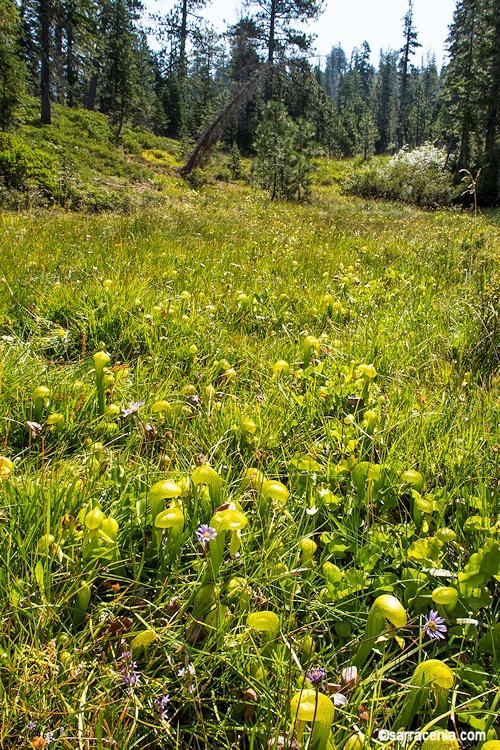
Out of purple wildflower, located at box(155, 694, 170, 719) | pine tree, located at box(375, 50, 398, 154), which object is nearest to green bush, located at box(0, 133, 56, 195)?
purple wildflower, located at box(155, 694, 170, 719)

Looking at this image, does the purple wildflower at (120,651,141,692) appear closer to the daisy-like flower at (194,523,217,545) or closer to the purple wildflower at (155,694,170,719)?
the purple wildflower at (155,694,170,719)

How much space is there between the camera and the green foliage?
61.6 feet

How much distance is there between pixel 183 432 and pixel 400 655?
122 cm

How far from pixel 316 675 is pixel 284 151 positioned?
67.0 feet

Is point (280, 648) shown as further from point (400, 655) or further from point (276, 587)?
point (400, 655)

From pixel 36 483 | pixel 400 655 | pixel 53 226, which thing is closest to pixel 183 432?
pixel 36 483

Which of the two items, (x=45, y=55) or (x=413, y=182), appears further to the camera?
(x=413, y=182)

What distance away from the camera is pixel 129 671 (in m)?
1.04

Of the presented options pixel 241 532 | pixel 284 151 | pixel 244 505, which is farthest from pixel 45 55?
pixel 241 532

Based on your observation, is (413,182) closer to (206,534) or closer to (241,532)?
(241,532)

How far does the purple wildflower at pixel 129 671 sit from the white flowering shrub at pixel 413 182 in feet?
78.9

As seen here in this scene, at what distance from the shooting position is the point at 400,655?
1.18 m

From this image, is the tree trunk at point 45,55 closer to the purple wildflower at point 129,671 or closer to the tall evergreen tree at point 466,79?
the tall evergreen tree at point 466,79

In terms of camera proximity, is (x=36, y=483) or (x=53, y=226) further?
(x=53, y=226)
